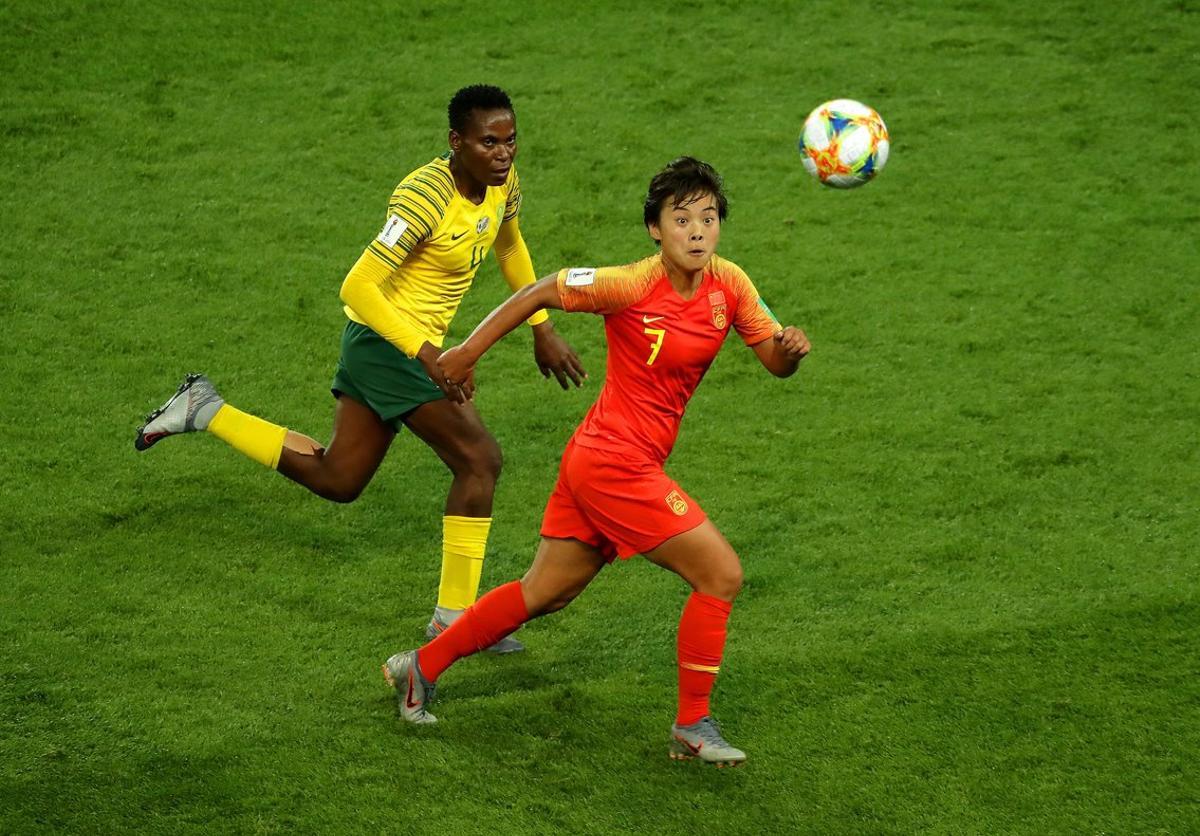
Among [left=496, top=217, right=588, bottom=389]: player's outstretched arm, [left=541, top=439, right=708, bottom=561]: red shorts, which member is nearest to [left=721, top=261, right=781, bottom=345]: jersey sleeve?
[left=541, top=439, right=708, bottom=561]: red shorts

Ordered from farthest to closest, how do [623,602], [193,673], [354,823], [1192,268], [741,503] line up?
[1192,268] < [741,503] < [623,602] < [193,673] < [354,823]

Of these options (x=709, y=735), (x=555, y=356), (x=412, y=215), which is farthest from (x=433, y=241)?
(x=709, y=735)

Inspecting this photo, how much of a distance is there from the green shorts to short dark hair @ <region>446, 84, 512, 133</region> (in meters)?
0.85

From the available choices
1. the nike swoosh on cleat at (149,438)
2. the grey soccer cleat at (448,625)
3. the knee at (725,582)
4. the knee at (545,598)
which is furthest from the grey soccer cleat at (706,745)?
the nike swoosh on cleat at (149,438)

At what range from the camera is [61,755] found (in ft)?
16.5

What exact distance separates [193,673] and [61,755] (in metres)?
0.66

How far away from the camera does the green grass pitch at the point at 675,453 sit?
16.5 ft

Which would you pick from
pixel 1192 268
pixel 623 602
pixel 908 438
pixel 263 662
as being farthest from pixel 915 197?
pixel 263 662

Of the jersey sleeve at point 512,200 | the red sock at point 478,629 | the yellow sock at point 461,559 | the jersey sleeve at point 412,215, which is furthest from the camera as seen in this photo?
the jersey sleeve at point 512,200

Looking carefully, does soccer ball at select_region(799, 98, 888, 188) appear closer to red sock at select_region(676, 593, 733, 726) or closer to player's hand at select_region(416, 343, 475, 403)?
player's hand at select_region(416, 343, 475, 403)

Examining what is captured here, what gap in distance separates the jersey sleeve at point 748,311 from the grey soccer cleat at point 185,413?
2362 mm

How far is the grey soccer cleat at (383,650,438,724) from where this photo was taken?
527 centimetres

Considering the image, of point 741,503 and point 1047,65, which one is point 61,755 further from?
point 1047,65

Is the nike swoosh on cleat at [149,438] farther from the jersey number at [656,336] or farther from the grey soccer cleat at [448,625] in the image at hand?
the jersey number at [656,336]
